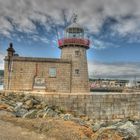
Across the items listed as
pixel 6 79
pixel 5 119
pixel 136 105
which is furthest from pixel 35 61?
pixel 5 119

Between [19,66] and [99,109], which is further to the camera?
[19,66]

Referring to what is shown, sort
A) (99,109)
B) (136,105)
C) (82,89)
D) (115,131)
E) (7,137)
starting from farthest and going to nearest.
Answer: (82,89), (136,105), (99,109), (115,131), (7,137)

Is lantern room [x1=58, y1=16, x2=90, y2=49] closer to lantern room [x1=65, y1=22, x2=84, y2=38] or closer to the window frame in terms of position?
lantern room [x1=65, y1=22, x2=84, y2=38]

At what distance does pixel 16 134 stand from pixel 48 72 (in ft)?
43.2

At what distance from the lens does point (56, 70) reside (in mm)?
21547

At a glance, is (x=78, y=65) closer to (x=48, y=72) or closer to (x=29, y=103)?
(x=48, y=72)

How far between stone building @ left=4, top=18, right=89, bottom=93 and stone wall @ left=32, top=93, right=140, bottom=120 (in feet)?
17.8

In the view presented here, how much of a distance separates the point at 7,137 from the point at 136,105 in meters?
11.8

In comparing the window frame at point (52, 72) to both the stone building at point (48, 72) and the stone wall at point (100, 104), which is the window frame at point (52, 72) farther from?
the stone wall at point (100, 104)

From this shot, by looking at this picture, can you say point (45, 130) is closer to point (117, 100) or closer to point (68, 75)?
point (117, 100)

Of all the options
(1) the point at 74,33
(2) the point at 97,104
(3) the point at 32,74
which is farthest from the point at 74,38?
(2) the point at 97,104

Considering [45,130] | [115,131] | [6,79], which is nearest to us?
[45,130]

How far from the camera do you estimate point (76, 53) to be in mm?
23219

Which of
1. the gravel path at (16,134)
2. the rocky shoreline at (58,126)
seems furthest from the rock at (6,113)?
the gravel path at (16,134)
